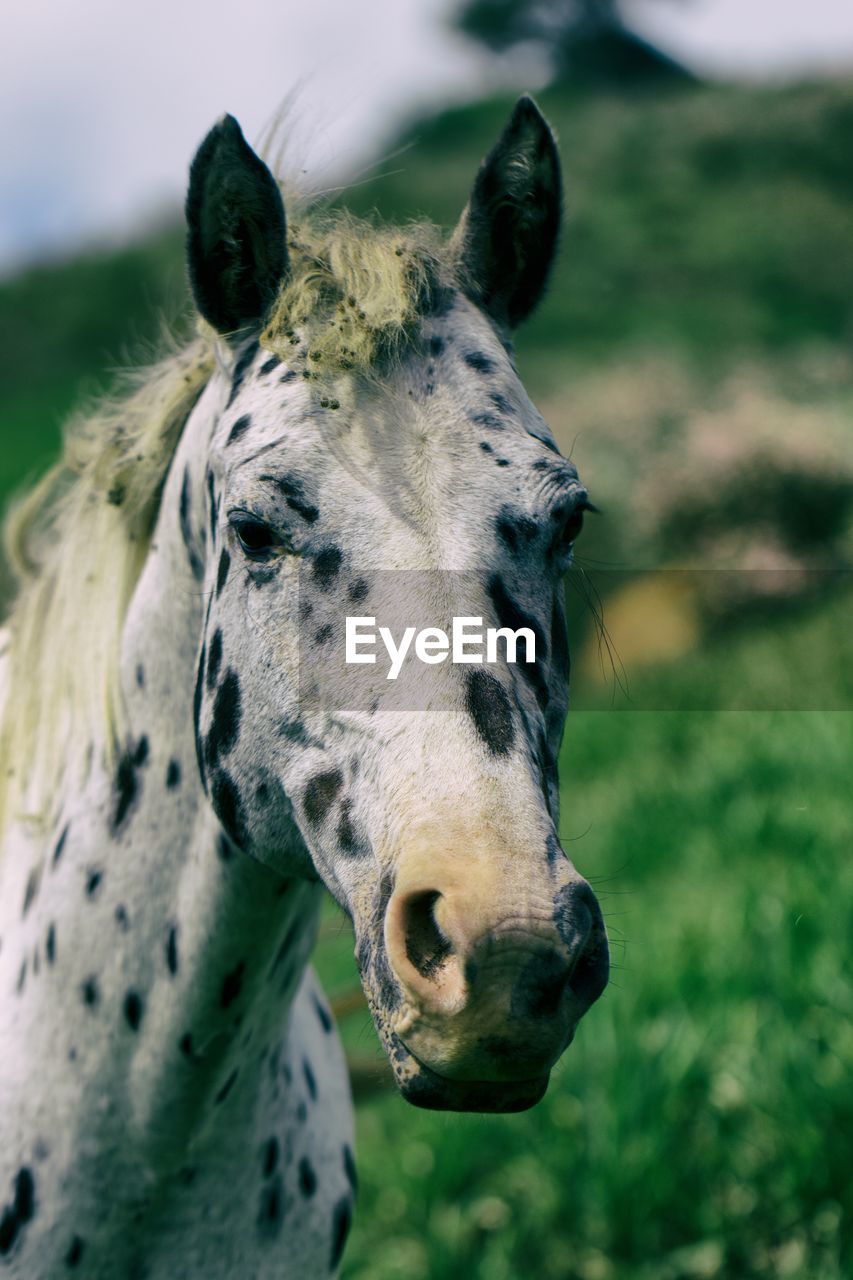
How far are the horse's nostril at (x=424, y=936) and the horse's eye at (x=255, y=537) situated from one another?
56 cm

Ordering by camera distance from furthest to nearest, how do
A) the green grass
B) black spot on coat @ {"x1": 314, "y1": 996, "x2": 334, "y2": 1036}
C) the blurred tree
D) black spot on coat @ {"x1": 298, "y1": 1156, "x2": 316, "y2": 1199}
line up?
the blurred tree
the green grass
black spot on coat @ {"x1": 314, "y1": 996, "x2": 334, "y2": 1036}
black spot on coat @ {"x1": 298, "y1": 1156, "x2": 316, "y2": 1199}

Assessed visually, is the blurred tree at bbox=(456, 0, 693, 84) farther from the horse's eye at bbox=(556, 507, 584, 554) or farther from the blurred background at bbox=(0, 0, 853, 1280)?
the horse's eye at bbox=(556, 507, 584, 554)

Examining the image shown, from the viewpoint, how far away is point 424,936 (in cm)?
135

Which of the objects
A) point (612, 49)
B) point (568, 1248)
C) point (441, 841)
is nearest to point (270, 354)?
point (441, 841)

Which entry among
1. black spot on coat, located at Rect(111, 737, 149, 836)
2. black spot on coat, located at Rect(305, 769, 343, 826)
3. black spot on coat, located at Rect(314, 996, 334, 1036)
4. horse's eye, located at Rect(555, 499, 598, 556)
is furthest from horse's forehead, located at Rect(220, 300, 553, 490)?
black spot on coat, located at Rect(314, 996, 334, 1036)

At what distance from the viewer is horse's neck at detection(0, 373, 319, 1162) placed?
6.13 feet

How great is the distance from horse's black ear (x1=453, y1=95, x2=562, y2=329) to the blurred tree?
141 ft

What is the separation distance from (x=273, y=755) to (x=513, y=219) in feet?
3.32

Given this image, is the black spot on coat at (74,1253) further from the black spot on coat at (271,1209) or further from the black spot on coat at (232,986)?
the black spot on coat at (232,986)

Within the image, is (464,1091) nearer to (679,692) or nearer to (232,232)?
(232,232)

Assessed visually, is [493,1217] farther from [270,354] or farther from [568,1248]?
[270,354]

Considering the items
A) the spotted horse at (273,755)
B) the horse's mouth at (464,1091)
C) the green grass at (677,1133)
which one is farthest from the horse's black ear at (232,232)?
the green grass at (677,1133)

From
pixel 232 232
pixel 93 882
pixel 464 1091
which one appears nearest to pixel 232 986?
pixel 93 882

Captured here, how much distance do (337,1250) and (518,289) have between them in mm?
1799
